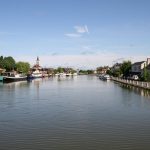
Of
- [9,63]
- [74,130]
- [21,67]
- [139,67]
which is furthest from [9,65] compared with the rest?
[74,130]

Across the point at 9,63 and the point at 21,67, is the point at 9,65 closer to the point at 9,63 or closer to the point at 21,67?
the point at 9,63

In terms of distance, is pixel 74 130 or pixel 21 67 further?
pixel 21 67

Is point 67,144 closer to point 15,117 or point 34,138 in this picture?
point 34,138

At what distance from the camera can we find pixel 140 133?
22.3 metres

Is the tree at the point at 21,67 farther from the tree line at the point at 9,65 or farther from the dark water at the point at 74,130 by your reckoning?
the dark water at the point at 74,130

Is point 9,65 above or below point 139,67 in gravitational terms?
above

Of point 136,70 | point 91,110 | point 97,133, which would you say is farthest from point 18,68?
point 97,133

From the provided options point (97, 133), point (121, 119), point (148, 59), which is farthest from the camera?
point (148, 59)

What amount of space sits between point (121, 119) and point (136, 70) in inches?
4265

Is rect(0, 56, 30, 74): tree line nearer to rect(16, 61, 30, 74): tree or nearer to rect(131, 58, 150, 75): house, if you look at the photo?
rect(16, 61, 30, 74): tree

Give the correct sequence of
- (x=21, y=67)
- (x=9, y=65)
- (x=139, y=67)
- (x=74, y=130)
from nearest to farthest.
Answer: (x=74, y=130), (x=139, y=67), (x=9, y=65), (x=21, y=67)

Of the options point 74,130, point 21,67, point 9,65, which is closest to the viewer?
point 74,130

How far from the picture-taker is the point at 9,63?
158 meters

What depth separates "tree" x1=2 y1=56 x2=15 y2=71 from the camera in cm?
15662
